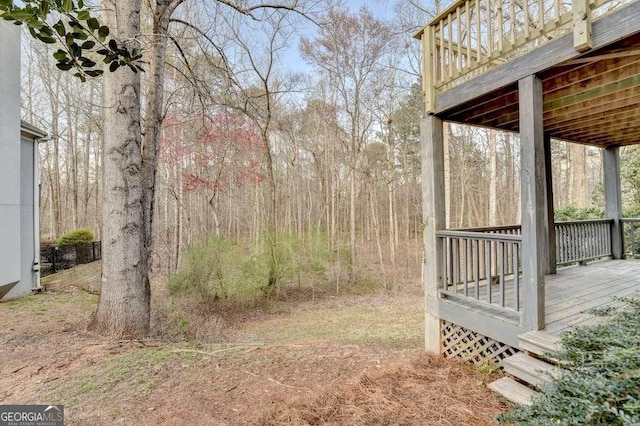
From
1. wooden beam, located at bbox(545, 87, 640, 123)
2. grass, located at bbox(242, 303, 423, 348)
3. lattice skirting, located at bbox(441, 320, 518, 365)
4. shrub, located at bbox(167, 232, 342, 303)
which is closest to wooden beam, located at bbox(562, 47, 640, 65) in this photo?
wooden beam, located at bbox(545, 87, 640, 123)

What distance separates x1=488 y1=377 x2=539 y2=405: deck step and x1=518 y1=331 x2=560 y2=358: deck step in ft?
0.99

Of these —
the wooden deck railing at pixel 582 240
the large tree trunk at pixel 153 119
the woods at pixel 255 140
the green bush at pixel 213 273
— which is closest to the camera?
the woods at pixel 255 140

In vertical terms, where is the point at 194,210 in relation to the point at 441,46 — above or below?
below

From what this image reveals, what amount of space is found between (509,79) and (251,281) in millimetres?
7654

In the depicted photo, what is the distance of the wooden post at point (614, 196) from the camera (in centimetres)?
594

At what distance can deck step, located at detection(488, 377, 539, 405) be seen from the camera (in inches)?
92.3

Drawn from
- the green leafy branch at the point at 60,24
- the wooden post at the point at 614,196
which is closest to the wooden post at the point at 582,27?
the green leafy branch at the point at 60,24

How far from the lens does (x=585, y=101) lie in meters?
3.65

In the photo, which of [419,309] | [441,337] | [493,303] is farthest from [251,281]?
[493,303]

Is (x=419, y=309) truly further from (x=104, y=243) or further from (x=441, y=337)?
(x=104, y=243)

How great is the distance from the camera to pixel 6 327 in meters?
4.29

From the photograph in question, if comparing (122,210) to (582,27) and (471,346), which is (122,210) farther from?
(582,27)

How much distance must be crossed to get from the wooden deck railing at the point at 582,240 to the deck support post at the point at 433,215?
300cm

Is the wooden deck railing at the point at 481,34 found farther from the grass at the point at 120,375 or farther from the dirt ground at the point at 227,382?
the grass at the point at 120,375
